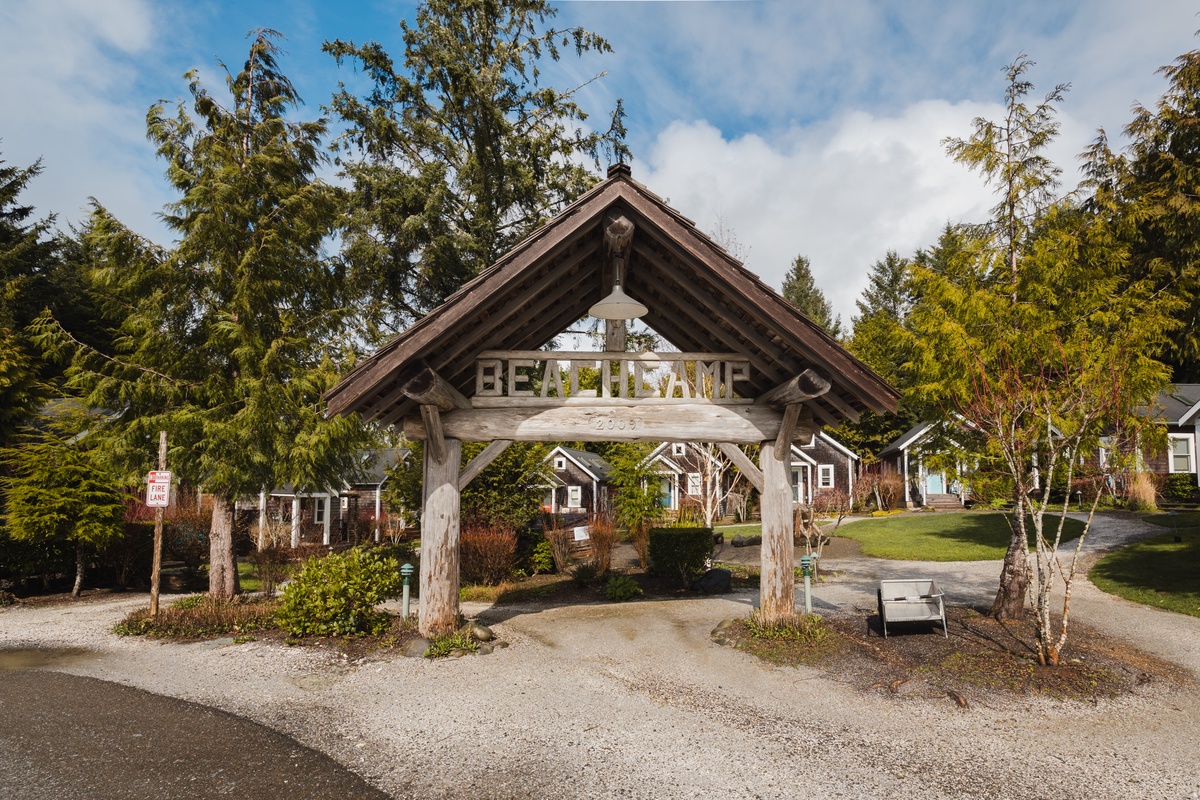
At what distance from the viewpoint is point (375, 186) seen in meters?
18.2

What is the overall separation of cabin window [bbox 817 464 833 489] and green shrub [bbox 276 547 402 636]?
99.6 feet

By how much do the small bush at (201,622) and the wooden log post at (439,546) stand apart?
2.75 metres

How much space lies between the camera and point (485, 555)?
1477cm

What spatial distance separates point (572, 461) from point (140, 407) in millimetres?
23928

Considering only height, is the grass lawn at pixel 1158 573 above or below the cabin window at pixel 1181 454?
below

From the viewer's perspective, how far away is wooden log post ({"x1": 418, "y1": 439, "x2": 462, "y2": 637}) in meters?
8.59

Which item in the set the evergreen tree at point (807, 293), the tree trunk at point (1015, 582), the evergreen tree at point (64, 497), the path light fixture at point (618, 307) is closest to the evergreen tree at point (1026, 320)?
the tree trunk at point (1015, 582)

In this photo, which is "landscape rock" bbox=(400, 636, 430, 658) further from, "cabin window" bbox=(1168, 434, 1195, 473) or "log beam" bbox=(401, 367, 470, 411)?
"cabin window" bbox=(1168, 434, 1195, 473)

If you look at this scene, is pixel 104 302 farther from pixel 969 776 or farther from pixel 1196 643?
pixel 1196 643

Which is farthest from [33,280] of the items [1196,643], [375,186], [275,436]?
[1196,643]

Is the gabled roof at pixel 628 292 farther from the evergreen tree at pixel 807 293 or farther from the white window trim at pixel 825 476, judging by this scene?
the evergreen tree at pixel 807 293

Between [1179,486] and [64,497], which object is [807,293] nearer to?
[1179,486]

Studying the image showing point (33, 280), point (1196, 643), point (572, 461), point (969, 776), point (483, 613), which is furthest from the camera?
point (572, 461)

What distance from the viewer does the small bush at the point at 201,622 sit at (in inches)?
385
